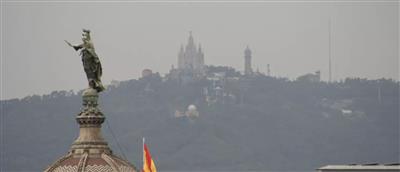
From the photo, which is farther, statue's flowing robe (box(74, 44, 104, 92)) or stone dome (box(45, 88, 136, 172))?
statue's flowing robe (box(74, 44, 104, 92))

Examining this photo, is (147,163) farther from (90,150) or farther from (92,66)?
(92,66)

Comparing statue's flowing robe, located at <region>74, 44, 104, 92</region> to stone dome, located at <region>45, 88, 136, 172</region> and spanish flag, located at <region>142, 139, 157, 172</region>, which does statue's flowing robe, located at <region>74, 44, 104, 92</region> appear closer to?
stone dome, located at <region>45, 88, 136, 172</region>

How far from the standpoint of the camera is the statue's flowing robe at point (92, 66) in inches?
831

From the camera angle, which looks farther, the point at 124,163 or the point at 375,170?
the point at 375,170

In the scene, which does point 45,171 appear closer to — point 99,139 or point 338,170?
point 99,139

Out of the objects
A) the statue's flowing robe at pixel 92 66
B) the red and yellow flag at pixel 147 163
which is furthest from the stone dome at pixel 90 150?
the red and yellow flag at pixel 147 163

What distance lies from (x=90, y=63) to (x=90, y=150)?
97cm

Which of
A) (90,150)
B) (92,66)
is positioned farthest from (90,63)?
(90,150)

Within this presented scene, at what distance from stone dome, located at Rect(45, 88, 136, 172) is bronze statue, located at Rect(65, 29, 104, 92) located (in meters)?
0.12

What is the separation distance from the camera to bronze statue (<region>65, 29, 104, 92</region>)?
21.1 meters

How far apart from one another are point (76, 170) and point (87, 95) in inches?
33.4

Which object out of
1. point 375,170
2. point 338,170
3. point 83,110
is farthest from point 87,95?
point 338,170

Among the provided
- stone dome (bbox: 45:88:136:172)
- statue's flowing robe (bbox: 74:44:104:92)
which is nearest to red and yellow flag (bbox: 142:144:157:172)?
stone dome (bbox: 45:88:136:172)

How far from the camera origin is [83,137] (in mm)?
21031
